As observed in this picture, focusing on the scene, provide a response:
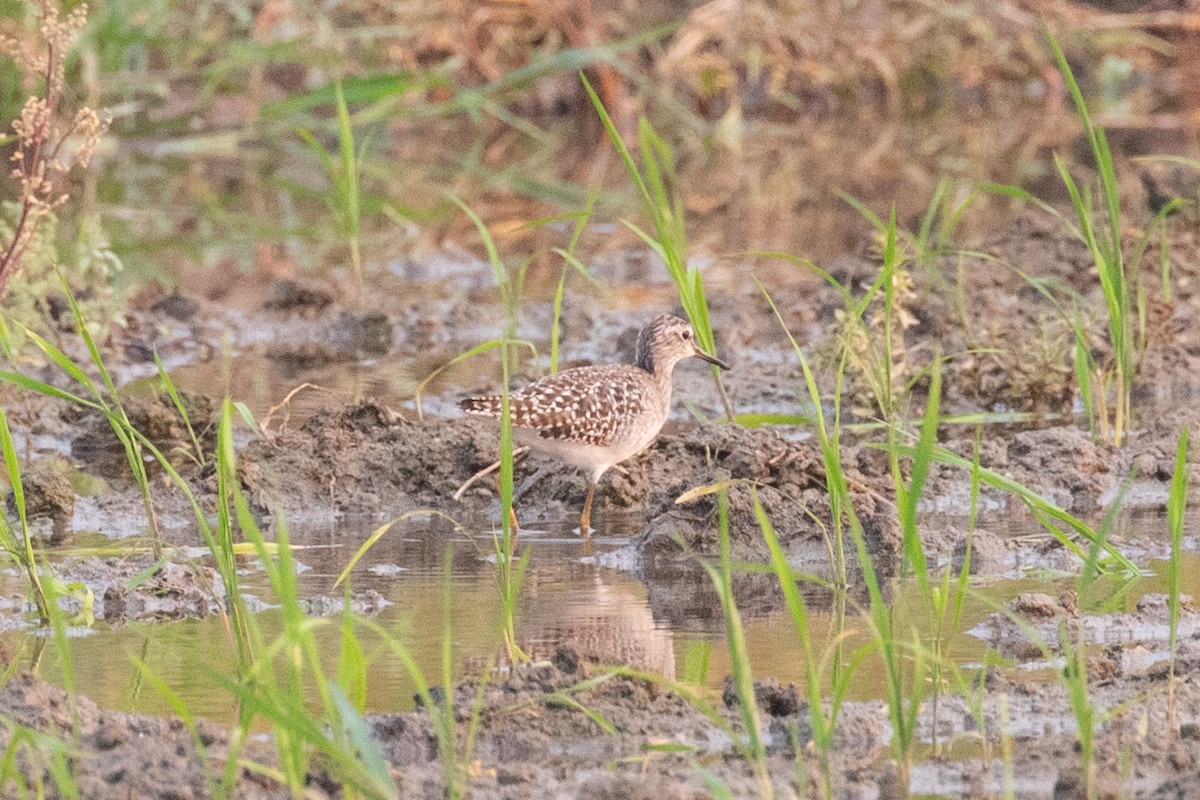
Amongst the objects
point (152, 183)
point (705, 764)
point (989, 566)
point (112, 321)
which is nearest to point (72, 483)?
point (112, 321)

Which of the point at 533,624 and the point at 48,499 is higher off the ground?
the point at 48,499

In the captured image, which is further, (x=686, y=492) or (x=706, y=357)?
(x=706, y=357)

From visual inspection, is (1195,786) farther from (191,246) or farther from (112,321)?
(191,246)

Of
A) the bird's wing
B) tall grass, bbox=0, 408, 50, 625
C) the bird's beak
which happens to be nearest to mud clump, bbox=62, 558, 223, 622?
tall grass, bbox=0, 408, 50, 625

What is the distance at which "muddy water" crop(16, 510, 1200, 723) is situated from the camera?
483 centimetres

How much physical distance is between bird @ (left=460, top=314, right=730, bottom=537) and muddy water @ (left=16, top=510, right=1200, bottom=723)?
44cm

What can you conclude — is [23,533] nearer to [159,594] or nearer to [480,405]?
[159,594]

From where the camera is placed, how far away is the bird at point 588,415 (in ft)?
22.2

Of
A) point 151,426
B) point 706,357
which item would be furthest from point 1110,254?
point 151,426

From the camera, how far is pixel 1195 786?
3.79 metres

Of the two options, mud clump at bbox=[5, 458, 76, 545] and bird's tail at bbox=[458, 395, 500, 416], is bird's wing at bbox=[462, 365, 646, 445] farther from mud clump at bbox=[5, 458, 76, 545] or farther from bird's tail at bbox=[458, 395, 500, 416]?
mud clump at bbox=[5, 458, 76, 545]

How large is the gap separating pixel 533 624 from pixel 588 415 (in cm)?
146

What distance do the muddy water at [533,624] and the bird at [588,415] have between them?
444 mm

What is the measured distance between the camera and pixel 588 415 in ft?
22.2
